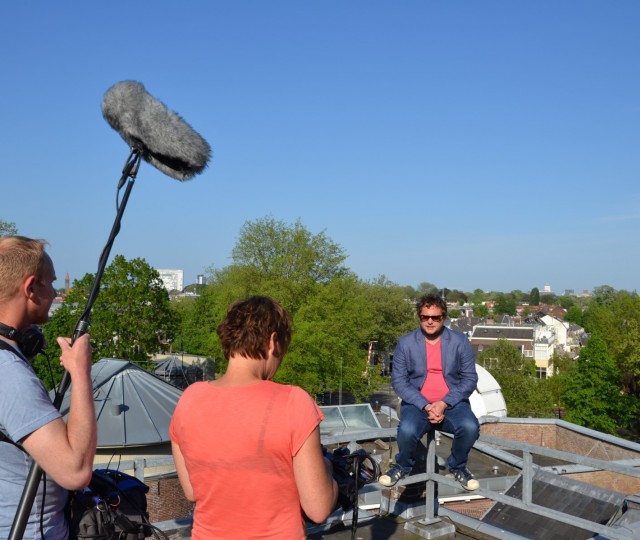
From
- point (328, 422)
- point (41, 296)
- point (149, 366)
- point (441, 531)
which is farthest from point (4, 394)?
point (149, 366)

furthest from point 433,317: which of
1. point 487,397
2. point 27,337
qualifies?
point 487,397

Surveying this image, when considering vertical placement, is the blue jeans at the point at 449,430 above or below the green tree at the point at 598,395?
above

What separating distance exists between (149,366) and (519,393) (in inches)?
1146

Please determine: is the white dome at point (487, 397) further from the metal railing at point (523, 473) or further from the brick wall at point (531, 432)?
the metal railing at point (523, 473)

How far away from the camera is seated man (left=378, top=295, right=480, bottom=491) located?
5363 millimetres

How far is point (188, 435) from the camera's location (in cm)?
284

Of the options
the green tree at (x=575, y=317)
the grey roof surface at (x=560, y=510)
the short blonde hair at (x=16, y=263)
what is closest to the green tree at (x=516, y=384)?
the grey roof surface at (x=560, y=510)

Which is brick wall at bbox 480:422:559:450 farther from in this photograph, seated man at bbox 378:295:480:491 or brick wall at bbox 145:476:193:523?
seated man at bbox 378:295:480:491

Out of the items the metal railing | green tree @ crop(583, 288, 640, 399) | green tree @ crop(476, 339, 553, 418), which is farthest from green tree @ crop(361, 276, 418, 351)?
the metal railing

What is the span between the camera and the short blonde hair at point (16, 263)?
7.99 ft

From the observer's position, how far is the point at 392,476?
17.6ft

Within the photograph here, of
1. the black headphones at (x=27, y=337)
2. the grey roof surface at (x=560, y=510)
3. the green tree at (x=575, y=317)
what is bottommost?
the grey roof surface at (x=560, y=510)

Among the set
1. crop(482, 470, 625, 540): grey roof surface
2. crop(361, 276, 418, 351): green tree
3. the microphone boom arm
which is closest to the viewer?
the microphone boom arm

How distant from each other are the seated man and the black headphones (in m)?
3.39
